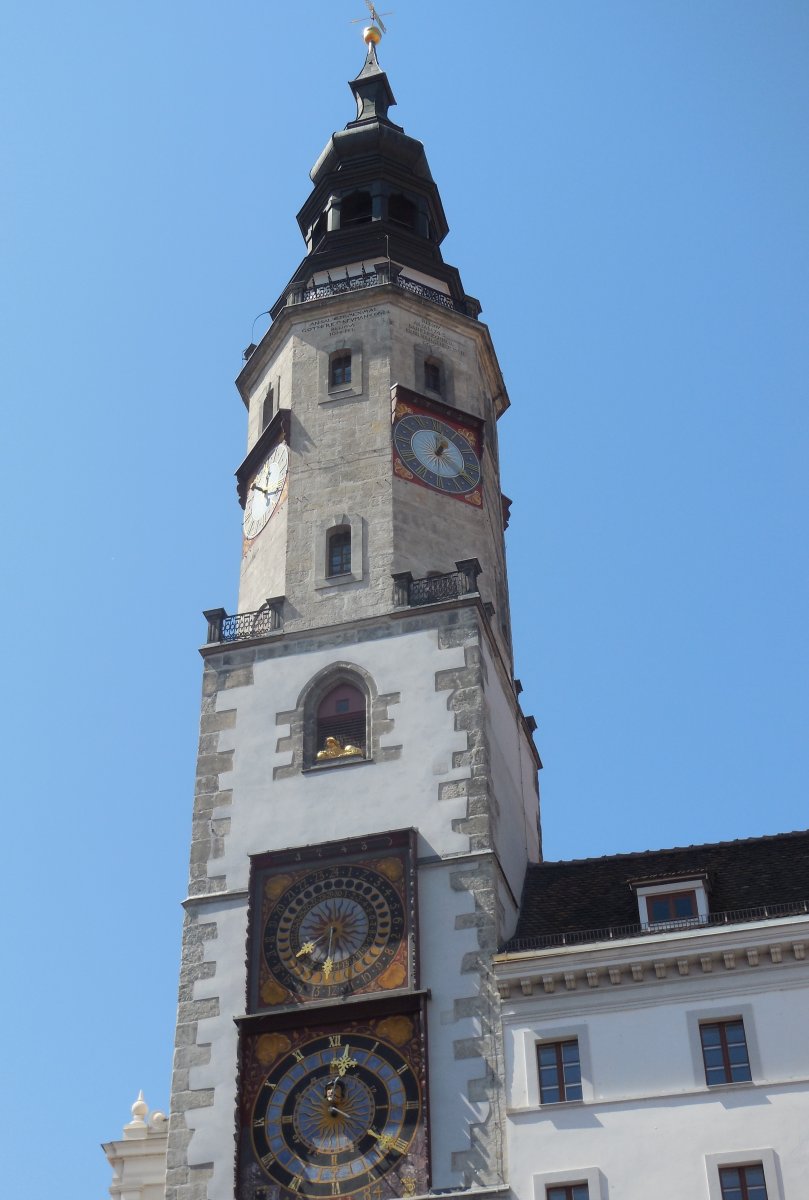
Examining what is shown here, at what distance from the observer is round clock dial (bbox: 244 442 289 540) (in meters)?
42.6

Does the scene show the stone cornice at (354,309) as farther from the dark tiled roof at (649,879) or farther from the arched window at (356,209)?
the dark tiled roof at (649,879)

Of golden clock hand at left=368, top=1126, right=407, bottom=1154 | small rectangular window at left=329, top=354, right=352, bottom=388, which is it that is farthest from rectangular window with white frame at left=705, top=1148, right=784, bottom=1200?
small rectangular window at left=329, top=354, right=352, bottom=388

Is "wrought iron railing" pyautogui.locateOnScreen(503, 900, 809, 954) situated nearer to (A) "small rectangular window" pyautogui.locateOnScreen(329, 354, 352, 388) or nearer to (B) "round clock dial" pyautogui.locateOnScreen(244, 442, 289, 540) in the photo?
(B) "round clock dial" pyautogui.locateOnScreen(244, 442, 289, 540)

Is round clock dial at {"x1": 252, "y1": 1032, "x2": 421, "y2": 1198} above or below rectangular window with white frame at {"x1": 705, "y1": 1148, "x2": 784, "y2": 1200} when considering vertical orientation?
above

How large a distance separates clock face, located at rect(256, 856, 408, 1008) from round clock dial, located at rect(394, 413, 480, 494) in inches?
402

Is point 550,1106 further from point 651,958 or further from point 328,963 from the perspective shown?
point 328,963

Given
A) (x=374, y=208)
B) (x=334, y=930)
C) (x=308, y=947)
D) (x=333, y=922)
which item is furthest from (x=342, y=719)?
(x=374, y=208)

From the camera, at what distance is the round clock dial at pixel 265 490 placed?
42594 millimetres

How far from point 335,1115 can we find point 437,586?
11348mm

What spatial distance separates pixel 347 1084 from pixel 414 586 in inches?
425

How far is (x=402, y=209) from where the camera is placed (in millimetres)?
50469

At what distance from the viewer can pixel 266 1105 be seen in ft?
108

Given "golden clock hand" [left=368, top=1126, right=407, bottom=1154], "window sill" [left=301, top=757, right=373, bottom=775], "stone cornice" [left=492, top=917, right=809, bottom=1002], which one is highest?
"window sill" [left=301, top=757, right=373, bottom=775]

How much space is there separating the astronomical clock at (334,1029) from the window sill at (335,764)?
70.5 inches
